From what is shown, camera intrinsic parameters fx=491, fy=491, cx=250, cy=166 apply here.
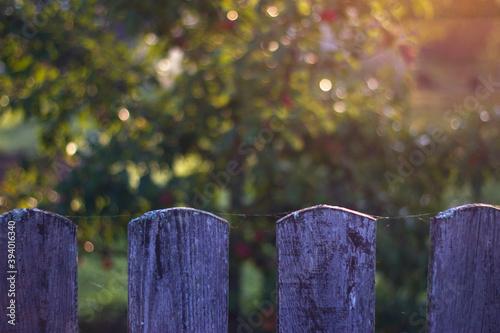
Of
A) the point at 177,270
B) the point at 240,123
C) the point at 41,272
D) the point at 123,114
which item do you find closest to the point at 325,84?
the point at 240,123

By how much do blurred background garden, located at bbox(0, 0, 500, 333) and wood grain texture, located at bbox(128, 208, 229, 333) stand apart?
Answer: 929mm

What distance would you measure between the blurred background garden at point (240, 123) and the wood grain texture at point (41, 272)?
0.86 meters

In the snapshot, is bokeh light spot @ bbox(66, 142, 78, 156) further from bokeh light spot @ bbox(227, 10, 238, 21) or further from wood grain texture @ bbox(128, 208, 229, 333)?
wood grain texture @ bbox(128, 208, 229, 333)

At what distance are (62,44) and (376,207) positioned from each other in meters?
1.66

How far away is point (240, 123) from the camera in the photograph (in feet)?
6.93

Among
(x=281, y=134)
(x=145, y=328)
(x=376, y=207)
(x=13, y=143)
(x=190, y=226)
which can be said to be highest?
(x=13, y=143)

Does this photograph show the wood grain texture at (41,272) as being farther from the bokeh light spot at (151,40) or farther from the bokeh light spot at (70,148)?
the bokeh light spot at (151,40)

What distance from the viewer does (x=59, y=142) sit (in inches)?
98.2

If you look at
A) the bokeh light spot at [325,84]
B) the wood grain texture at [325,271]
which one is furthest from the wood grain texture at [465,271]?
the bokeh light spot at [325,84]

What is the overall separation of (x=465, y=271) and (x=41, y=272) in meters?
1.03

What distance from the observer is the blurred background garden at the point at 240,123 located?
6.98ft

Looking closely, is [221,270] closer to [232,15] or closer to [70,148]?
[232,15]

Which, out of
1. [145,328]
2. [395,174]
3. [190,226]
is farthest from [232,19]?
[145,328]

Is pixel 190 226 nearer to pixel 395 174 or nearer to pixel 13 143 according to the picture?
pixel 395 174
